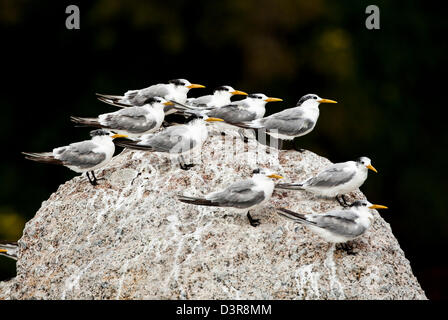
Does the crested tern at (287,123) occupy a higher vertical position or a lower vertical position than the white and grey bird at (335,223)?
higher

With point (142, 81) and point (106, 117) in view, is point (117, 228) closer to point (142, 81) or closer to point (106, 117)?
point (106, 117)

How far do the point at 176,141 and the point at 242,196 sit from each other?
975 mm

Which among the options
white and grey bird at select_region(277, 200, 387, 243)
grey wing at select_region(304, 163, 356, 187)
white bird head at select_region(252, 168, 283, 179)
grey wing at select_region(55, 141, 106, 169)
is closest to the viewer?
white and grey bird at select_region(277, 200, 387, 243)

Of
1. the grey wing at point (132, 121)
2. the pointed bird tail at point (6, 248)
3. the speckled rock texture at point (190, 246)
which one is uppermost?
the grey wing at point (132, 121)

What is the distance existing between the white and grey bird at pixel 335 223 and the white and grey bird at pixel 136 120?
181 centimetres

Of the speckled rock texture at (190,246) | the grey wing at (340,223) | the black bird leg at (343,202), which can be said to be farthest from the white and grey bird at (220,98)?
the grey wing at (340,223)

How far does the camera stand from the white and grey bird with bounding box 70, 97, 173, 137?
6680mm

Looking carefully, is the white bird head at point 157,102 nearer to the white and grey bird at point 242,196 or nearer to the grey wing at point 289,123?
the grey wing at point 289,123

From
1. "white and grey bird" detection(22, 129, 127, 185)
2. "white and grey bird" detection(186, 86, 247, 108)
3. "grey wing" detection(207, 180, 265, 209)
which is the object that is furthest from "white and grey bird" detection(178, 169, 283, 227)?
"white and grey bird" detection(186, 86, 247, 108)

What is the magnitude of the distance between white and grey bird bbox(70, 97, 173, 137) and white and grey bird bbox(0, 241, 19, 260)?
135cm

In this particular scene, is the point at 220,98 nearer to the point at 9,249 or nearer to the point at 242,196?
the point at 242,196

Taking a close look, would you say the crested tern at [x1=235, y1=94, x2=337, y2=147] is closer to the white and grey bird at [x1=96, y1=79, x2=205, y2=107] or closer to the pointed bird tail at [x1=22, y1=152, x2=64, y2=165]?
the white and grey bird at [x1=96, y1=79, x2=205, y2=107]

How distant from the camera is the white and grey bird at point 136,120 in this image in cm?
668

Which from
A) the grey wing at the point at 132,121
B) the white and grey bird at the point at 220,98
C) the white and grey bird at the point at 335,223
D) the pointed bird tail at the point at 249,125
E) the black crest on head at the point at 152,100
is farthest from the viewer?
the white and grey bird at the point at 220,98
